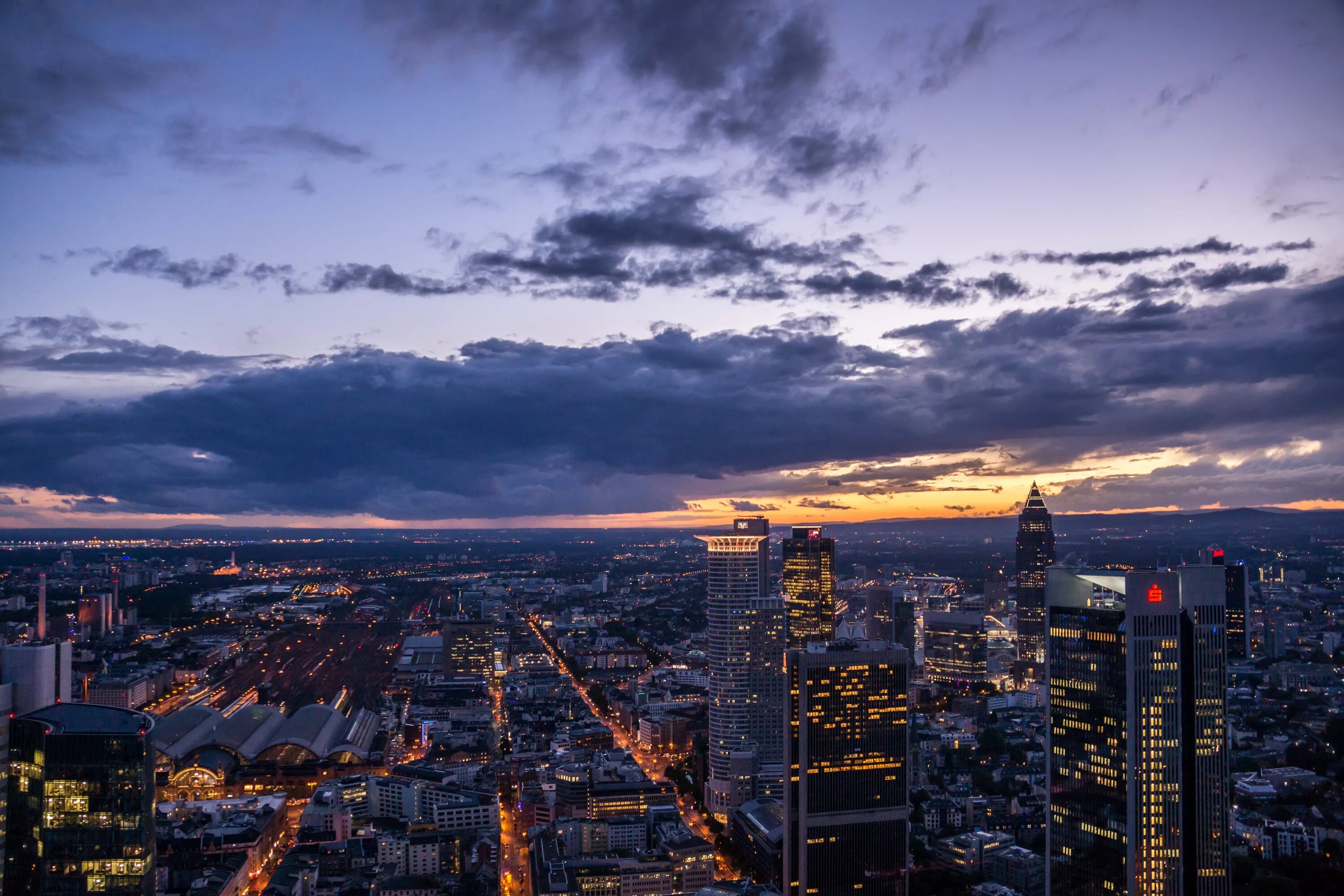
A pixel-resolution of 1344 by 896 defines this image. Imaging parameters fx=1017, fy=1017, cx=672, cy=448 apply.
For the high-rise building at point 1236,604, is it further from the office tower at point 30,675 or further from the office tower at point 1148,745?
the office tower at point 30,675

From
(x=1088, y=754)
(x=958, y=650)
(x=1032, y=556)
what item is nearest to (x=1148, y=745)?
(x=1088, y=754)

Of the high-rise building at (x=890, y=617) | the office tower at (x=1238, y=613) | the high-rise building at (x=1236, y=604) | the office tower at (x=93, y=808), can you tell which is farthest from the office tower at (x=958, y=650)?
the office tower at (x=93, y=808)

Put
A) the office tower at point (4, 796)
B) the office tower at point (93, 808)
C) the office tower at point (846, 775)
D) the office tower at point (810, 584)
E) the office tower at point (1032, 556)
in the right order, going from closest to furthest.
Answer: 1. the office tower at point (93, 808)
2. the office tower at point (4, 796)
3. the office tower at point (846, 775)
4. the office tower at point (810, 584)
5. the office tower at point (1032, 556)

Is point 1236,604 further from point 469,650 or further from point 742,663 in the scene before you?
point 469,650

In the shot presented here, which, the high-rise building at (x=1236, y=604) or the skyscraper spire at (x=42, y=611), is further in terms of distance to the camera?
the skyscraper spire at (x=42, y=611)

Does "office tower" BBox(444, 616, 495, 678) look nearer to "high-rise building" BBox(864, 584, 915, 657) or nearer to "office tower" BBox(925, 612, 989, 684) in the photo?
"high-rise building" BBox(864, 584, 915, 657)

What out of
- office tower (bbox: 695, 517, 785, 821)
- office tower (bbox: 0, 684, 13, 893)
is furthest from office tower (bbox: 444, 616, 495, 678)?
office tower (bbox: 0, 684, 13, 893)

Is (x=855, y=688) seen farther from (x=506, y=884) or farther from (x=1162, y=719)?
(x=506, y=884)

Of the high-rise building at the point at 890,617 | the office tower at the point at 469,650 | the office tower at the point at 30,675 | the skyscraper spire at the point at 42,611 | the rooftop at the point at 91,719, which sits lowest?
the office tower at the point at 469,650
